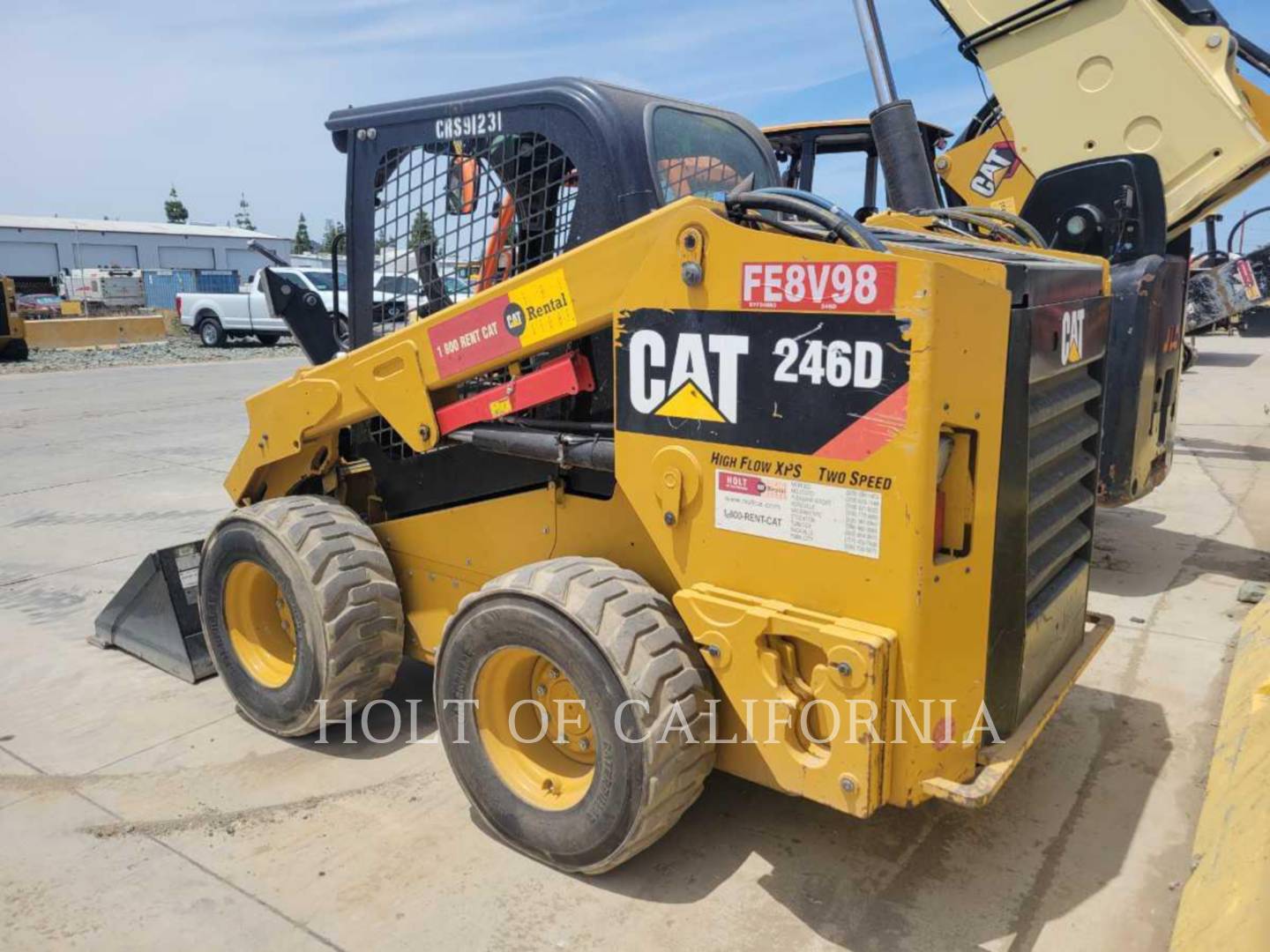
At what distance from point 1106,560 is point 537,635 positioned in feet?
14.7

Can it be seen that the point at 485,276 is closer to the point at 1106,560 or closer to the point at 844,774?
the point at 844,774

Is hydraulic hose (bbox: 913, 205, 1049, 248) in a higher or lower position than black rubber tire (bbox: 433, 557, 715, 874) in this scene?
higher

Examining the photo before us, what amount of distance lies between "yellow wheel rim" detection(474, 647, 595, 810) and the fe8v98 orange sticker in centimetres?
123

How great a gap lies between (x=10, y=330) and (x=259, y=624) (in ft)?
64.3

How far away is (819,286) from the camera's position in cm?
232

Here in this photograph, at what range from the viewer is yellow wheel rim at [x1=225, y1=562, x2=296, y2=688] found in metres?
3.83

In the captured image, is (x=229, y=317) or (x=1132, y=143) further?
(x=229, y=317)

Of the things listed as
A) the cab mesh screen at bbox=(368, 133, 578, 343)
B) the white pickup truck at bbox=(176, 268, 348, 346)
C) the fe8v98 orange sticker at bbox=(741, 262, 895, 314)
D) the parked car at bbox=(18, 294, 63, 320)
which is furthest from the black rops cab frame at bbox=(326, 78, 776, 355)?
the parked car at bbox=(18, 294, 63, 320)

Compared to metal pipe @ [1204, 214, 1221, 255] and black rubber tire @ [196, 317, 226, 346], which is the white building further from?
metal pipe @ [1204, 214, 1221, 255]

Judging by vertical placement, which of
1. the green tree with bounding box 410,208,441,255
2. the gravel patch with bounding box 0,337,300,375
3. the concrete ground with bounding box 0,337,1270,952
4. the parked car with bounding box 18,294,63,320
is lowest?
the gravel patch with bounding box 0,337,300,375

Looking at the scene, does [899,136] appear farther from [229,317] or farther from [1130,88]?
[229,317]

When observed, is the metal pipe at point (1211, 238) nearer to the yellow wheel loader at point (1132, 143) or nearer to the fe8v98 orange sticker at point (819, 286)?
the yellow wheel loader at point (1132, 143)

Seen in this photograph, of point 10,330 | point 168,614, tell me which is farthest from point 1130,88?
point 10,330

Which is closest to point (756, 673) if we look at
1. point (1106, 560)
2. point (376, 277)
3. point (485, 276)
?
point (485, 276)
